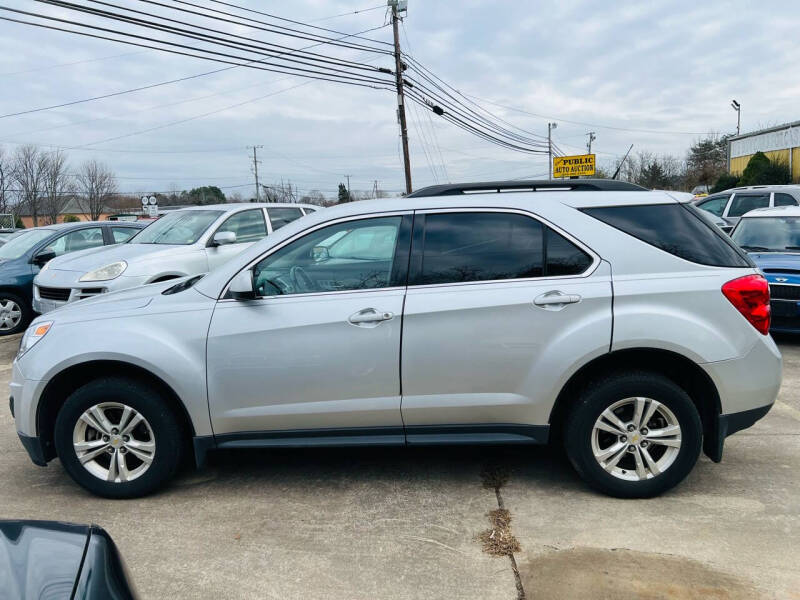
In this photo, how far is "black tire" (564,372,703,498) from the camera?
353 centimetres

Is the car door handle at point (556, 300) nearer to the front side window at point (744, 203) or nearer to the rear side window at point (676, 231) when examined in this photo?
the rear side window at point (676, 231)

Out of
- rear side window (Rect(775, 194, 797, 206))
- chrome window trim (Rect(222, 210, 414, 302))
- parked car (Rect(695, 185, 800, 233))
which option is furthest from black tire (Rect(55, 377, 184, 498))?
rear side window (Rect(775, 194, 797, 206))

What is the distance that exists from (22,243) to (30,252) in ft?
2.59

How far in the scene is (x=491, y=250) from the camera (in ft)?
12.2

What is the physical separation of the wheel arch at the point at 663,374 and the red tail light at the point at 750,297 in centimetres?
41

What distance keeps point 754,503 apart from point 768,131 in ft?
122

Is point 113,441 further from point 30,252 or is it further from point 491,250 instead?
point 30,252

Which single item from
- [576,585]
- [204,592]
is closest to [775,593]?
[576,585]

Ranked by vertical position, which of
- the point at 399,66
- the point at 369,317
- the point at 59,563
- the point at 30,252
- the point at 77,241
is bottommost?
the point at 59,563

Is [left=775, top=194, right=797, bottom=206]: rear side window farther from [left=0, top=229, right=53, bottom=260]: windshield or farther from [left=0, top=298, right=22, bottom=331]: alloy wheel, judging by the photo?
[left=0, top=298, right=22, bottom=331]: alloy wheel

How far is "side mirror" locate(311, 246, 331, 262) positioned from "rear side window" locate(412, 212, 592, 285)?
59 centimetres

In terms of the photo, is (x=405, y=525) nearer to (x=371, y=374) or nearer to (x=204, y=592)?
(x=371, y=374)

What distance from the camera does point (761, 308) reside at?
3559mm

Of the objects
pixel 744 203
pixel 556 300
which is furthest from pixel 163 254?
pixel 744 203
